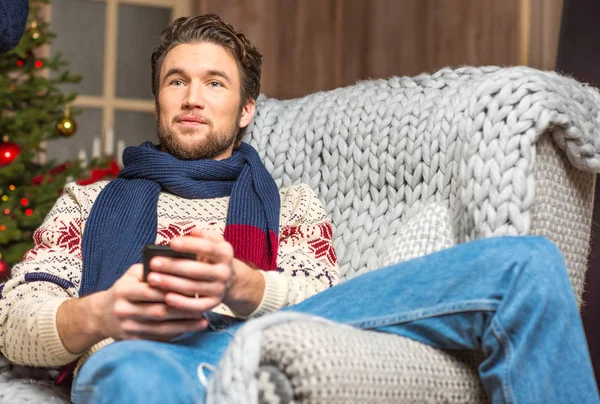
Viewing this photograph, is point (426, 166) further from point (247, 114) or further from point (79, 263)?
point (79, 263)

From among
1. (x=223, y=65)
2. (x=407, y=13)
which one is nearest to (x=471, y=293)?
(x=223, y=65)

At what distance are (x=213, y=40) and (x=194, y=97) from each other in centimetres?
16

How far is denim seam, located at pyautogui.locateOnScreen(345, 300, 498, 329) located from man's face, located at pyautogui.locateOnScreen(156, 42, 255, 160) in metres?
0.75

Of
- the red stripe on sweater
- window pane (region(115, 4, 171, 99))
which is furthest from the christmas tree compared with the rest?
the red stripe on sweater

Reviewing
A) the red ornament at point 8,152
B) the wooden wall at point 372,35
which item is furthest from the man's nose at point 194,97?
the wooden wall at point 372,35

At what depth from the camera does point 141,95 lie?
4082 millimetres

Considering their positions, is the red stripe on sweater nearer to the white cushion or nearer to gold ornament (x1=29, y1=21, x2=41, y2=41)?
the white cushion

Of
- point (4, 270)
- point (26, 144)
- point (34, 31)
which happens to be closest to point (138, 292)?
point (4, 270)

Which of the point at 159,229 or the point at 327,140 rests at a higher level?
the point at 327,140

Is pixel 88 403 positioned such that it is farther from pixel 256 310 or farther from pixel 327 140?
pixel 327 140

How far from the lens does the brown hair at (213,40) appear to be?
1.70 metres

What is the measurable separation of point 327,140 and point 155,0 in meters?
2.78

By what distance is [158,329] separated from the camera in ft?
3.27

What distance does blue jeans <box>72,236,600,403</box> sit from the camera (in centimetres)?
87
